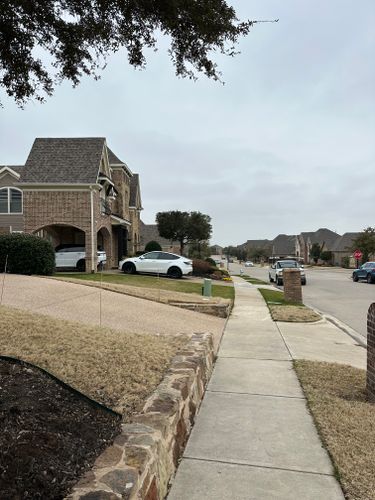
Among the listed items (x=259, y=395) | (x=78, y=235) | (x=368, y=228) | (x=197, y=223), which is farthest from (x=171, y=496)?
(x=368, y=228)

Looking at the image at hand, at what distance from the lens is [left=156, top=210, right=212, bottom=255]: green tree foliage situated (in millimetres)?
52125

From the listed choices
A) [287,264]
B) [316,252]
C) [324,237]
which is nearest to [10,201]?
[287,264]

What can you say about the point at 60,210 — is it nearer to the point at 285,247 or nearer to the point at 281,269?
the point at 281,269

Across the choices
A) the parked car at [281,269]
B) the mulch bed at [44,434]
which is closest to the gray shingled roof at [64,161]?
the parked car at [281,269]

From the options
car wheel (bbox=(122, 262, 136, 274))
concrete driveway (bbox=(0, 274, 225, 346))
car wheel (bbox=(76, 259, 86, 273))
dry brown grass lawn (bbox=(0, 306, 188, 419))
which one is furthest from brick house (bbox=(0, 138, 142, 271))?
dry brown grass lawn (bbox=(0, 306, 188, 419))

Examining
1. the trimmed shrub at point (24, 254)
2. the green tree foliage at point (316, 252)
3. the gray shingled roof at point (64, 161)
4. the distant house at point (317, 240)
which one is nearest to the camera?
the trimmed shrub at point (24, 254)

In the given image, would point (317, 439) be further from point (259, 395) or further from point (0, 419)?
point (0, 419)

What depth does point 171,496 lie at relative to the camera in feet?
10.0

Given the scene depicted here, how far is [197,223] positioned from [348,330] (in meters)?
43.2

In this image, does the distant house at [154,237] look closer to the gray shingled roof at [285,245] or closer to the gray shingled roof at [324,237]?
the gray shingled roof at [324,237]

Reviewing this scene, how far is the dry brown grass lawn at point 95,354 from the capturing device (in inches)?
166

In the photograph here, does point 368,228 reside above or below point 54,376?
above

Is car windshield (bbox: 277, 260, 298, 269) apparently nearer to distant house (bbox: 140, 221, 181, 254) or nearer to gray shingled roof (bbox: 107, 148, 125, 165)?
gray shingled roof (bbox: 107, 148, 125, 165)

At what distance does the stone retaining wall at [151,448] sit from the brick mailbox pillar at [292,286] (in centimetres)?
1198
